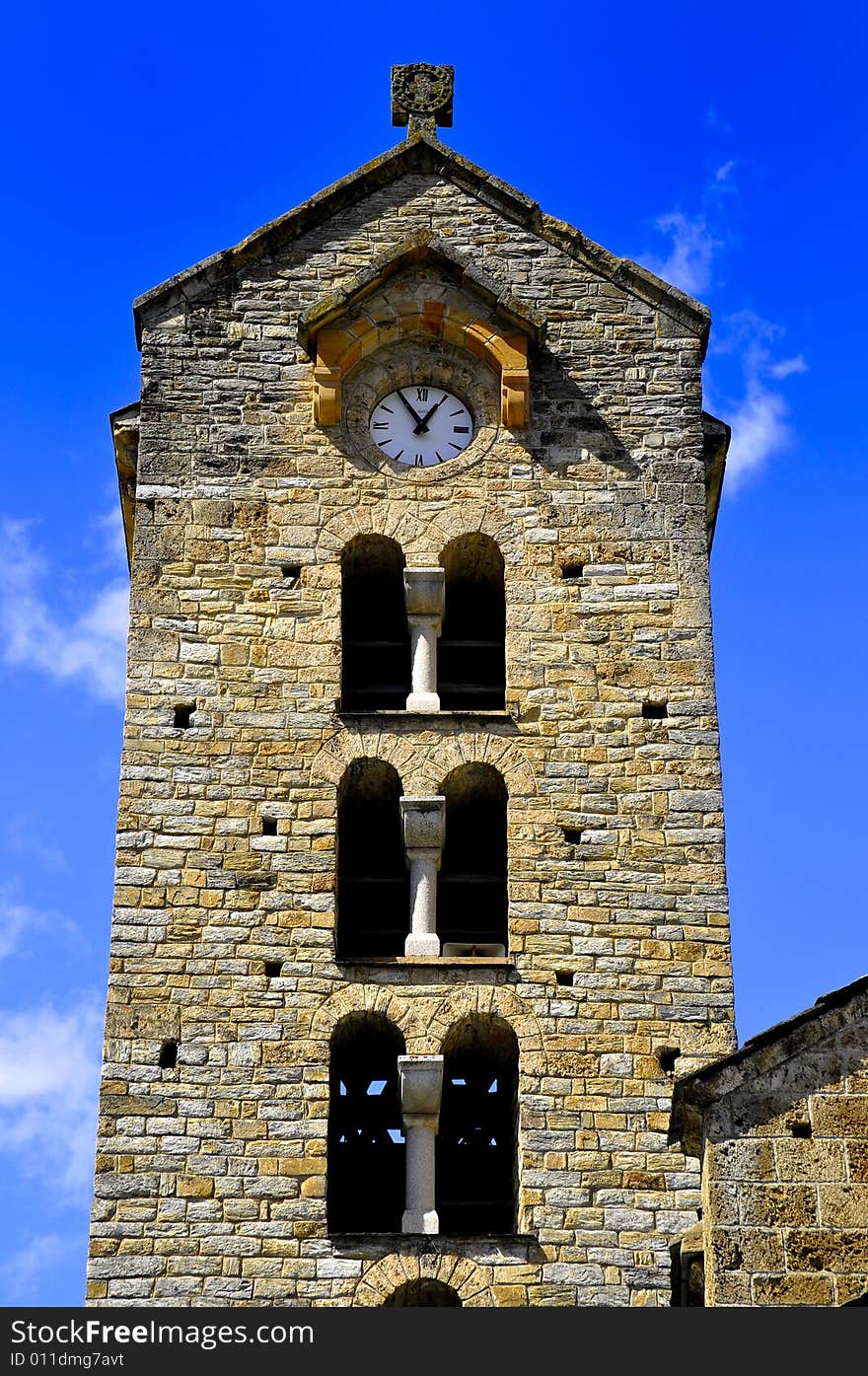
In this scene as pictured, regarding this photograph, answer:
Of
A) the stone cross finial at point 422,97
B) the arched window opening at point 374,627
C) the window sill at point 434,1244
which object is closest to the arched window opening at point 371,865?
the arched window opening at point 374,627

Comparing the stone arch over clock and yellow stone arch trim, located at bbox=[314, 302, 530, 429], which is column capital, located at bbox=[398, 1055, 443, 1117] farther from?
yellow stone arch trim, located at bbox=[314, 302, 530, 429]

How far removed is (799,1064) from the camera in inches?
655

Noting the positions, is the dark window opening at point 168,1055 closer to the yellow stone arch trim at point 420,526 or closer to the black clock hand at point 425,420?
the yellow stone arch trim at point 420,526

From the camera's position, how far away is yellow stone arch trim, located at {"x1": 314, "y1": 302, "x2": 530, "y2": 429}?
23359mm

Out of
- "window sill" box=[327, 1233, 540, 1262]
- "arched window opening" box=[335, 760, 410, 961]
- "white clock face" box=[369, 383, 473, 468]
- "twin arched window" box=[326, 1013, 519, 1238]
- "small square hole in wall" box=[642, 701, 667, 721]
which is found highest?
"white clock face" box=[369, 383, 473, 468]

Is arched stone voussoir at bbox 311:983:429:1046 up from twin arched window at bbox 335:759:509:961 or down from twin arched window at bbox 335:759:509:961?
down

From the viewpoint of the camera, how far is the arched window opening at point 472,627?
22.7 m

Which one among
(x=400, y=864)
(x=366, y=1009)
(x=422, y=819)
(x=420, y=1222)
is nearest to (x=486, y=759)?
(x=422, y=819)

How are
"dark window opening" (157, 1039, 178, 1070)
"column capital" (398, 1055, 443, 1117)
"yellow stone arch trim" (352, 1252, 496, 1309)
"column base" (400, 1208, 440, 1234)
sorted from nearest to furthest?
1. "yellow stone arch trim" (352, 1252, 496, 1309)
2. "column base" (400, 1208, 440, 1234)
3. "column capital" (398, 1055, 443, 1117)
4. "dark window opening" (157, 1039, 178, 1070)

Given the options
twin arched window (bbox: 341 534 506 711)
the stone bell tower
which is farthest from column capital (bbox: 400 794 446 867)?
twin arched window (bbox: 341 534 506 711)

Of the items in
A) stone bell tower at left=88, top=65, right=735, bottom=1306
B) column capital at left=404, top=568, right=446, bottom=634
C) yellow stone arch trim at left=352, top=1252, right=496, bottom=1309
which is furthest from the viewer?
column capital at left=404, top=568, right=446, bottom=634

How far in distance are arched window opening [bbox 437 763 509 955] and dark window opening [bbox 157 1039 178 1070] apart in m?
2.19

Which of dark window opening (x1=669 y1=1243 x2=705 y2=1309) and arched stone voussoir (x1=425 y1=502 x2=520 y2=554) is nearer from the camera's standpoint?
dark window opening (x1=669 y1=1243 x2=705 y2=1309)

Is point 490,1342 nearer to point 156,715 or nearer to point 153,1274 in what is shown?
point 153,1274
